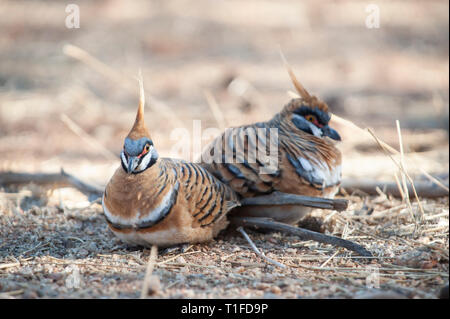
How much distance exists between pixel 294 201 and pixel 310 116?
871 millimetres

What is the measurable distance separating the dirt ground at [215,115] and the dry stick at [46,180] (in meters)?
0.09

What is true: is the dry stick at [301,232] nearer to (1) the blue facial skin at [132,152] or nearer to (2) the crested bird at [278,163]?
(2) the crested bird at [278,163]

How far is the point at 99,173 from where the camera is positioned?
5750 millimetres

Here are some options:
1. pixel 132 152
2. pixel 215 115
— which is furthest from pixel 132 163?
pixel 215 115

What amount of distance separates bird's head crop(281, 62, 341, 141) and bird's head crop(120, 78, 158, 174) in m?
1.48

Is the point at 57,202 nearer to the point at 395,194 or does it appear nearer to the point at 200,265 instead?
the point at 200,265

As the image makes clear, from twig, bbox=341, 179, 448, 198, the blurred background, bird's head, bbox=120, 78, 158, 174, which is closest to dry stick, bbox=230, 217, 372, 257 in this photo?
bird's head, bbox=120, 78, 158, 174

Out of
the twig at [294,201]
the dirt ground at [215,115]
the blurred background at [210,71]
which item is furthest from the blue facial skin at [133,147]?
the blurred background at [210,71]

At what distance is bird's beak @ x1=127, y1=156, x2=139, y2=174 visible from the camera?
3.17 m

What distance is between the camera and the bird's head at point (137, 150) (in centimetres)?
318

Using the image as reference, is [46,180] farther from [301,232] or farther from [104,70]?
[301,232]

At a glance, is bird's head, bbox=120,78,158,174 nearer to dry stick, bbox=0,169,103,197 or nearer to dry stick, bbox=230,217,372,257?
dry stick, bbox=230,217,372,257
